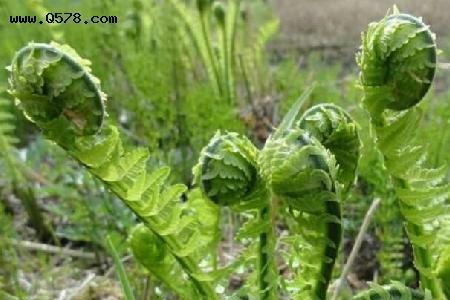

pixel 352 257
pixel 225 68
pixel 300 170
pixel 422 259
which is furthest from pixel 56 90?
pixel 225 68

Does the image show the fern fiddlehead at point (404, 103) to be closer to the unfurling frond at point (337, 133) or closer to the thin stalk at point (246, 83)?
the unfurling frond at point (337, 133)

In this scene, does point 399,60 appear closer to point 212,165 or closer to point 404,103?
point 404,103

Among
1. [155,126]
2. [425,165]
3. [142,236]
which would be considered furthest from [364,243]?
[142,236]

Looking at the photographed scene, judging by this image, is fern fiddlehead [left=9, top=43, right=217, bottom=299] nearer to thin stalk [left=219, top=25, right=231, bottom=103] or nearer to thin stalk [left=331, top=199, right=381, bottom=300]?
thin stalk [left=331, top=199, right=381, bottom=300]

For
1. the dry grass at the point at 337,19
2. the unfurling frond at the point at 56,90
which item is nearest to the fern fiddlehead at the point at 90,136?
the unfurling frond at the point at 56,90

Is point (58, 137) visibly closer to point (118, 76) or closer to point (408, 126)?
point (408, 126)

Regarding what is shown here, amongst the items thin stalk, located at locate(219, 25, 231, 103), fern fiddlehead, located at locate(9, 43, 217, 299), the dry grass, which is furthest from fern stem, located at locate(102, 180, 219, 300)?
the dry grass

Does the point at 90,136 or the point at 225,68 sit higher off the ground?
the point at 225,68
